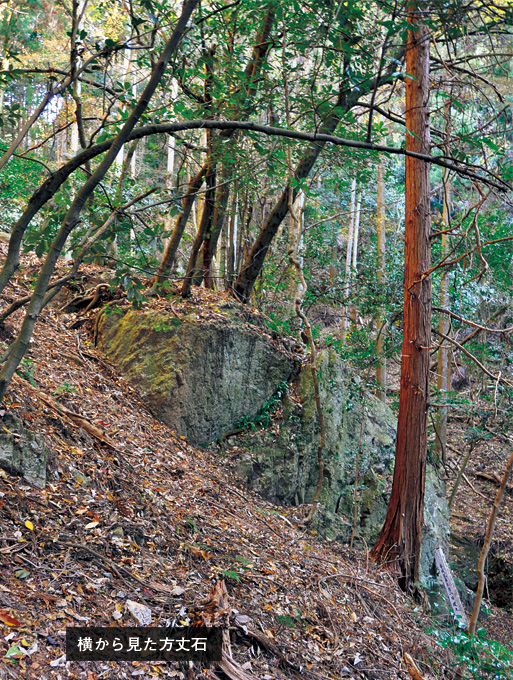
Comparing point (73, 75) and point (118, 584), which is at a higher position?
point (73, 75)

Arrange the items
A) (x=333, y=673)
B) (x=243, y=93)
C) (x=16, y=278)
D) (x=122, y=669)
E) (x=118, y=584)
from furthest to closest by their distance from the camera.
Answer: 1. (x=16, y=278)
2. (x=243, y=93)
3. (x=333, y=673)
4. (x=118, y=584)
5. (x=122, y=669)

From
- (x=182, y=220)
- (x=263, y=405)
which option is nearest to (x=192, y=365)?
(x=263, y=405)

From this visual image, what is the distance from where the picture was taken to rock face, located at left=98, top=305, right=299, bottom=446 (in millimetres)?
6477

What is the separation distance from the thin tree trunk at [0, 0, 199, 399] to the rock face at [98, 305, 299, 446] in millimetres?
3551

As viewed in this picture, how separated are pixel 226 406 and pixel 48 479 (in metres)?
3.81

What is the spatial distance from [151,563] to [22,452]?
1154mm

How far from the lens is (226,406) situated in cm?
699

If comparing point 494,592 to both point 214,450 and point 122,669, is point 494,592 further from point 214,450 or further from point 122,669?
point 122,669

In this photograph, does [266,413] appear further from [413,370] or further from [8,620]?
[8,620]

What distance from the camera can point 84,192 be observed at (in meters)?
2.55

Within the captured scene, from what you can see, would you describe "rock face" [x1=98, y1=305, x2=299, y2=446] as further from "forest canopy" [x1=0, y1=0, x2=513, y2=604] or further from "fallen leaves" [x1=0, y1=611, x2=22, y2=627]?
"fallen leaves" [x1=0, y1=611, x2=22, y2=627]

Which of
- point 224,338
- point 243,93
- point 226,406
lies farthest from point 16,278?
point 243,93

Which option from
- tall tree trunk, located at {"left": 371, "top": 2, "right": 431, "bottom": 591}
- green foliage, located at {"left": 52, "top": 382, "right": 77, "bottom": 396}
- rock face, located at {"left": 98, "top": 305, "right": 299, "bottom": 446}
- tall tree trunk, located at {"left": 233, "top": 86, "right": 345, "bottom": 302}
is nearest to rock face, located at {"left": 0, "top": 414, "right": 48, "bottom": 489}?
green foliage, located at {"left": 52, "top": 382, "right": 77, "bottom": 396}

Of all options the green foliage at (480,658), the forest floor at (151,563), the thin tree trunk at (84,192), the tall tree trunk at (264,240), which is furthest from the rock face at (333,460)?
the thin tree trunk at (84,192)
